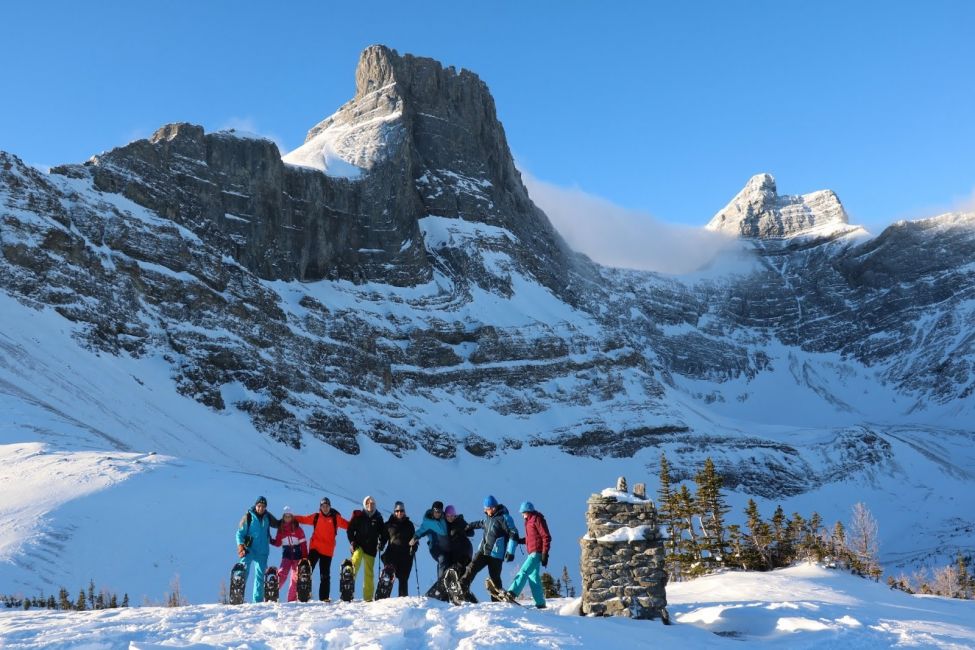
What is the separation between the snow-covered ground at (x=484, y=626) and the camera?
11383 mm

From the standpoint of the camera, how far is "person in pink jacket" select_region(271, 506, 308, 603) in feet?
54.1

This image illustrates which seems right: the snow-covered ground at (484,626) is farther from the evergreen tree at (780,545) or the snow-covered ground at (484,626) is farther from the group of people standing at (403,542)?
the evergreen tree at (780,545)

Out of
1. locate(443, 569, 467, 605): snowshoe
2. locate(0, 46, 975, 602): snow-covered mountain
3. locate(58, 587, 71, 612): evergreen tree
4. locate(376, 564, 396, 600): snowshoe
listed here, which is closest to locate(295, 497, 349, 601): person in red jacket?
locate(376, 564, 396, 600): snowshoe

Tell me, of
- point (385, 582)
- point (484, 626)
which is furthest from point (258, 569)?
point (484, 626)

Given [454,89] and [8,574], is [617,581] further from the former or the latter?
[454,89]

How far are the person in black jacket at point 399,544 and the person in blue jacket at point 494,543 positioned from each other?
5.17ft

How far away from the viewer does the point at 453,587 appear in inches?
603

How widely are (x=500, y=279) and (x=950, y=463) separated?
8936cm

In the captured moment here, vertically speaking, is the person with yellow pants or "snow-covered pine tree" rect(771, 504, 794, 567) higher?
the person with yellow pants

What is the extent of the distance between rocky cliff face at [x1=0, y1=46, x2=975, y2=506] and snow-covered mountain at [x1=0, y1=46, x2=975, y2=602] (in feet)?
1.36

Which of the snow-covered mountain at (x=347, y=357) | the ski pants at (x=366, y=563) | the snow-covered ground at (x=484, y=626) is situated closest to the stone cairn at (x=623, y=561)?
the snow-covered ground at (x=484, y=626)

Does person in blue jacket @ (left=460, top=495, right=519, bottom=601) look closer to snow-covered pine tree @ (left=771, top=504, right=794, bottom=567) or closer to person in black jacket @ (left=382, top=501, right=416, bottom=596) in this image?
person in black jacket @ (left=382, top=501, right=416, bottom=596)

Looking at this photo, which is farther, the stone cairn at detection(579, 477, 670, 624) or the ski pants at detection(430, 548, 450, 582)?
the ski pants at detection(430, 548, 450, 582)

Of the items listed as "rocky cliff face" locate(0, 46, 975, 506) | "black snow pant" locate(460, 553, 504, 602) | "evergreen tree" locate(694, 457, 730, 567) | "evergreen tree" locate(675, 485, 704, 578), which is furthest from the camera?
"rocky cliff face" locate(0, 46, 975, 506)
